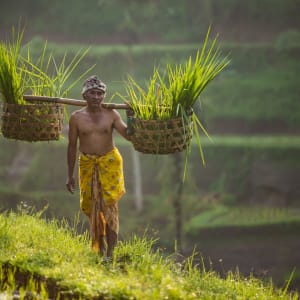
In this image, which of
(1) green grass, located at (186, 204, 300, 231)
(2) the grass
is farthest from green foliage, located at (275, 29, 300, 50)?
(2) the grass

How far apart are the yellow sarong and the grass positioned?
230 mm

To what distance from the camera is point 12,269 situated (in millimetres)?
4910

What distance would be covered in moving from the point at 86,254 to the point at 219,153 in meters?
17.8

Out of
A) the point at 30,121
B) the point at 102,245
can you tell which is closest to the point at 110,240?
the point at 102,245

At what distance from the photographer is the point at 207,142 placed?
23.2m

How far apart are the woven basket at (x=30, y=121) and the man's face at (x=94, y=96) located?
39cm

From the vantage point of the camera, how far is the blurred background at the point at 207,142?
19266 mm

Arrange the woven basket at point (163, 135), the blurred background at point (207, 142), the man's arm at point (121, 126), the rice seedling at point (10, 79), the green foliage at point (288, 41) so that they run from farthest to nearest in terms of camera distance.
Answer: the green foliage at point (288, 41) < the blurred background at point (207, 142) < the rice seedling at point (10, 79) < the man's arm at point (121, 126) < the woven basket at point (163, 135)

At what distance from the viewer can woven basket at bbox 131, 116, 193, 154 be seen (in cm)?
501

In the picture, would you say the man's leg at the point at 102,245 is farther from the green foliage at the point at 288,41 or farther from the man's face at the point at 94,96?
the green foliage at the point at 288,41

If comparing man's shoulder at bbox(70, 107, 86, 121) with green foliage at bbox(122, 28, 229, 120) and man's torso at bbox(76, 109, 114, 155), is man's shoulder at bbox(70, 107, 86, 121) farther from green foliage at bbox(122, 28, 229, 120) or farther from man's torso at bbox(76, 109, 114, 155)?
green foliage at bbox(122, 28, 229, 120)

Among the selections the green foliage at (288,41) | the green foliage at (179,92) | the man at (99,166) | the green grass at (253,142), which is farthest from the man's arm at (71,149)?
the green foliage at (288,41)

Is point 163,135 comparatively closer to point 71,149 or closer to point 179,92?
point 179,92

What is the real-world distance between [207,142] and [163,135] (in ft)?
60.1
